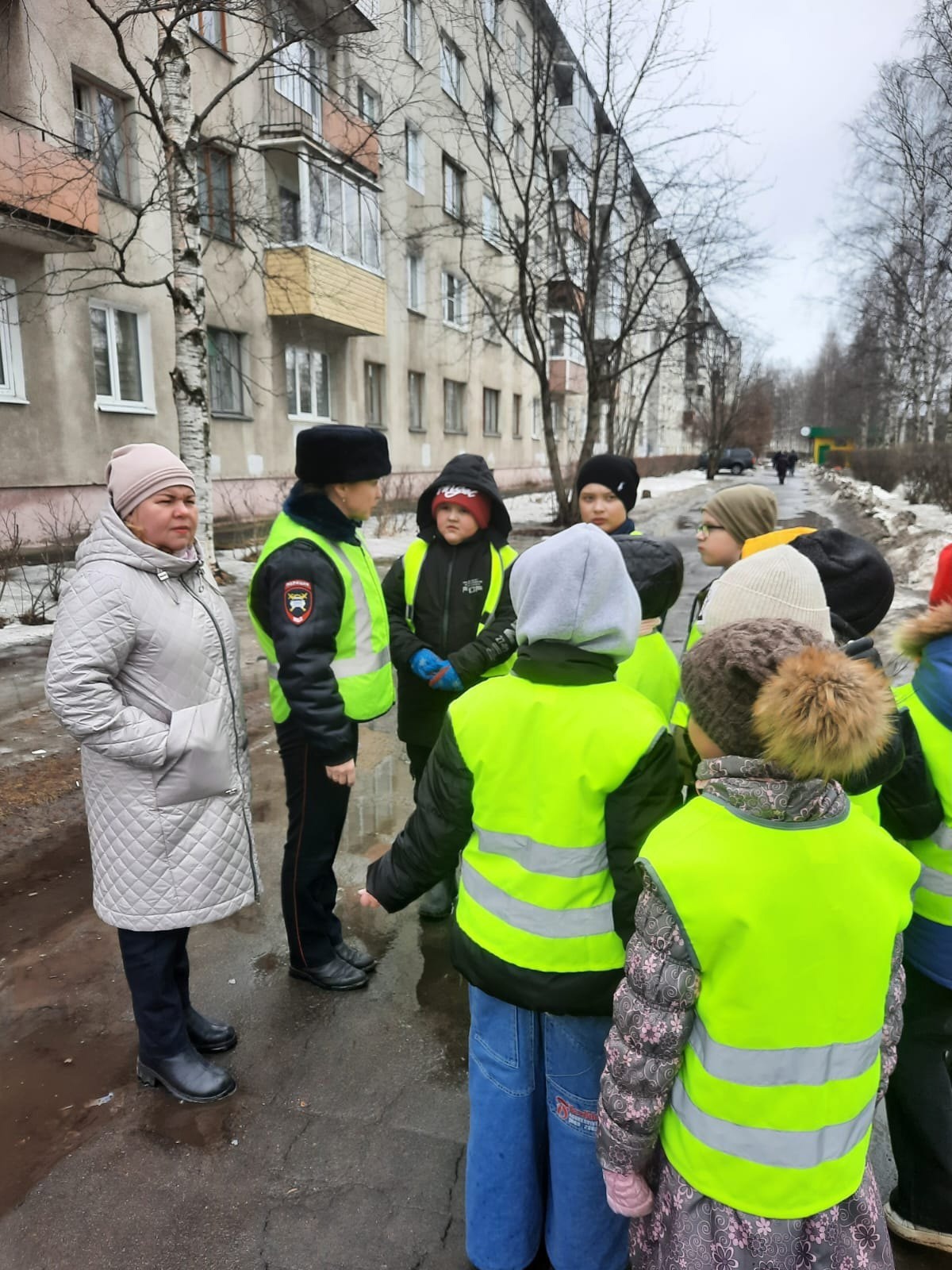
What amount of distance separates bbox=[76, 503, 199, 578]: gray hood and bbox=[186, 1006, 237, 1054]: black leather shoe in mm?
1422

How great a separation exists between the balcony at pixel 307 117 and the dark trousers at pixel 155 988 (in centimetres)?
1431

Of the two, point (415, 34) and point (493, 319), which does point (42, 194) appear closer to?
point (493, 319)

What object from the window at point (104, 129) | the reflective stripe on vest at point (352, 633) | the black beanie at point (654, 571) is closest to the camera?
the reflective stripe on vest at point (352, 633)

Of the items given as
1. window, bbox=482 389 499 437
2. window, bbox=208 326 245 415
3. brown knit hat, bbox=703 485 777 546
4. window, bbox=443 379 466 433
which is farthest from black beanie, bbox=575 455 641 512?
window, bbox=482 389 499 437

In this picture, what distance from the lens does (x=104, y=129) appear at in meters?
11.8

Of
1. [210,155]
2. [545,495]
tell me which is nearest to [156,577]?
[210,155]

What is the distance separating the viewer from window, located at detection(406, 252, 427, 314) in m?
20.8

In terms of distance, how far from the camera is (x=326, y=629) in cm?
261

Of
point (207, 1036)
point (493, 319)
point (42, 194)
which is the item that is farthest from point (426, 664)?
point (493, 319)

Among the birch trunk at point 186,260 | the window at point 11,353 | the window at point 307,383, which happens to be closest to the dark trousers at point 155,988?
the birch trunk at point 186,260

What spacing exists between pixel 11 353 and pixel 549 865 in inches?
465

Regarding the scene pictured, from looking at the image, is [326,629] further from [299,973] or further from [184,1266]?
[184,1266]

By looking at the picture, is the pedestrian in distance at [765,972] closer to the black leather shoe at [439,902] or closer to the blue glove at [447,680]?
the blue glove at [447,680]

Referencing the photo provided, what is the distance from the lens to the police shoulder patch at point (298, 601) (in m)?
2.58
